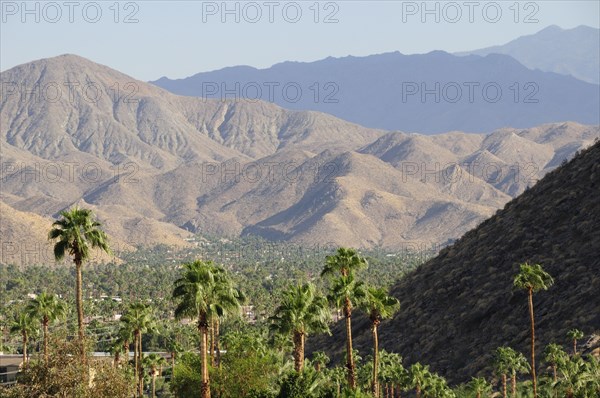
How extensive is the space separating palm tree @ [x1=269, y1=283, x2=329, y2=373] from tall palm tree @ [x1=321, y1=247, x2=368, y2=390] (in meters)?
1.46

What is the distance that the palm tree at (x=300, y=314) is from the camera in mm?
63062

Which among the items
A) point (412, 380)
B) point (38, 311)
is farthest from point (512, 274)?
point (38, 311)

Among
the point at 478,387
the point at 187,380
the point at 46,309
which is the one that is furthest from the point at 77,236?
the point at 478,387

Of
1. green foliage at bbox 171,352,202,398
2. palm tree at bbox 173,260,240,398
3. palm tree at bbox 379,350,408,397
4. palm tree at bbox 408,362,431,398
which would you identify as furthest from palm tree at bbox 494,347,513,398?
palm tree at bbox 173,260,240,398

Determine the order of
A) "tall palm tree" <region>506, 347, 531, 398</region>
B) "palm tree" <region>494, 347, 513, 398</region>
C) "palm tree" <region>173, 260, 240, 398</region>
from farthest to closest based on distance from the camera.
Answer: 1. "tall palm tree" <region>506, 347, 531, 398</region>
2. "palm tree" <region>494, 347, 513, 398</region>
3. "palm tree" <region>173, 260, 240, 398</region>

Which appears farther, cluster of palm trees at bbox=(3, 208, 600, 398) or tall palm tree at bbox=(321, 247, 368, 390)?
tall palm tree at bbox=(321, 247, 368, 390)

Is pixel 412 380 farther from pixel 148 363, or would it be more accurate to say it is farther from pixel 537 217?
pixel 537 217

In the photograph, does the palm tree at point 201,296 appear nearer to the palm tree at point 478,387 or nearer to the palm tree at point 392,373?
the palm tree at point 392,373

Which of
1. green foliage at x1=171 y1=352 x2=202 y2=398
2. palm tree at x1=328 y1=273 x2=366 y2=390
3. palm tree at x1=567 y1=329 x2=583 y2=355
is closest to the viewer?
palm tree at x1=328 y1=273 x2=366 y2=390

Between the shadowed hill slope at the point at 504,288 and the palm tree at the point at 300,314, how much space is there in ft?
117

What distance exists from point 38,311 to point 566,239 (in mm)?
55981

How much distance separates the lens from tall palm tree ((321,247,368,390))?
61.3 meters

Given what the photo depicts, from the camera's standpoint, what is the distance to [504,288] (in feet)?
372

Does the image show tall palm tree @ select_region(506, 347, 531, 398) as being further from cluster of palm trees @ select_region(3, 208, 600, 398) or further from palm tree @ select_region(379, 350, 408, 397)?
palm tree @ select_region(379, 350, 408, 397)
